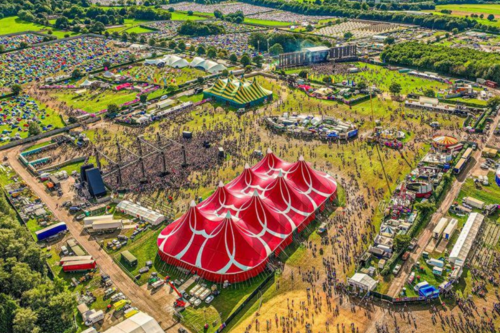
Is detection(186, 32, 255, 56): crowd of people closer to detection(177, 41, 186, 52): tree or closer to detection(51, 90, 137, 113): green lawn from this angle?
detection(177, 41, 186, 52): tree

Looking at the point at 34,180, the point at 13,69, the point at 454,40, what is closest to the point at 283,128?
the point at 34,180

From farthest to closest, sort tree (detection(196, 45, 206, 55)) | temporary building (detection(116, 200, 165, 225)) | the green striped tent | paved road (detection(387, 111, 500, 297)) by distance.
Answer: tree (detection(196, 45, 206, 55)), the green striped tent, temporary building (detection(116, 200, 165, 225)), paved road (detection(387, 111, 500, 297))

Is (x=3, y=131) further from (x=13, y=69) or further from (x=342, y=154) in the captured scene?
(x=342, y=154)

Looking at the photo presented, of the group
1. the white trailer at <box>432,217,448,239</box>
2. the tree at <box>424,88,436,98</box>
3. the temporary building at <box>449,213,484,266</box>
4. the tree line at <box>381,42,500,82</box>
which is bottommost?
the white trailer at <box>432,217,448,239</box>

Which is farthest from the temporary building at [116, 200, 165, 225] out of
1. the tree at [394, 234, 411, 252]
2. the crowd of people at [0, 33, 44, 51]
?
the crowd of people at [0, 33, 44, 51]

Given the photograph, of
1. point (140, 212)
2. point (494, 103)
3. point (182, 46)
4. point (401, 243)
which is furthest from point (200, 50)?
point (401, 243)
